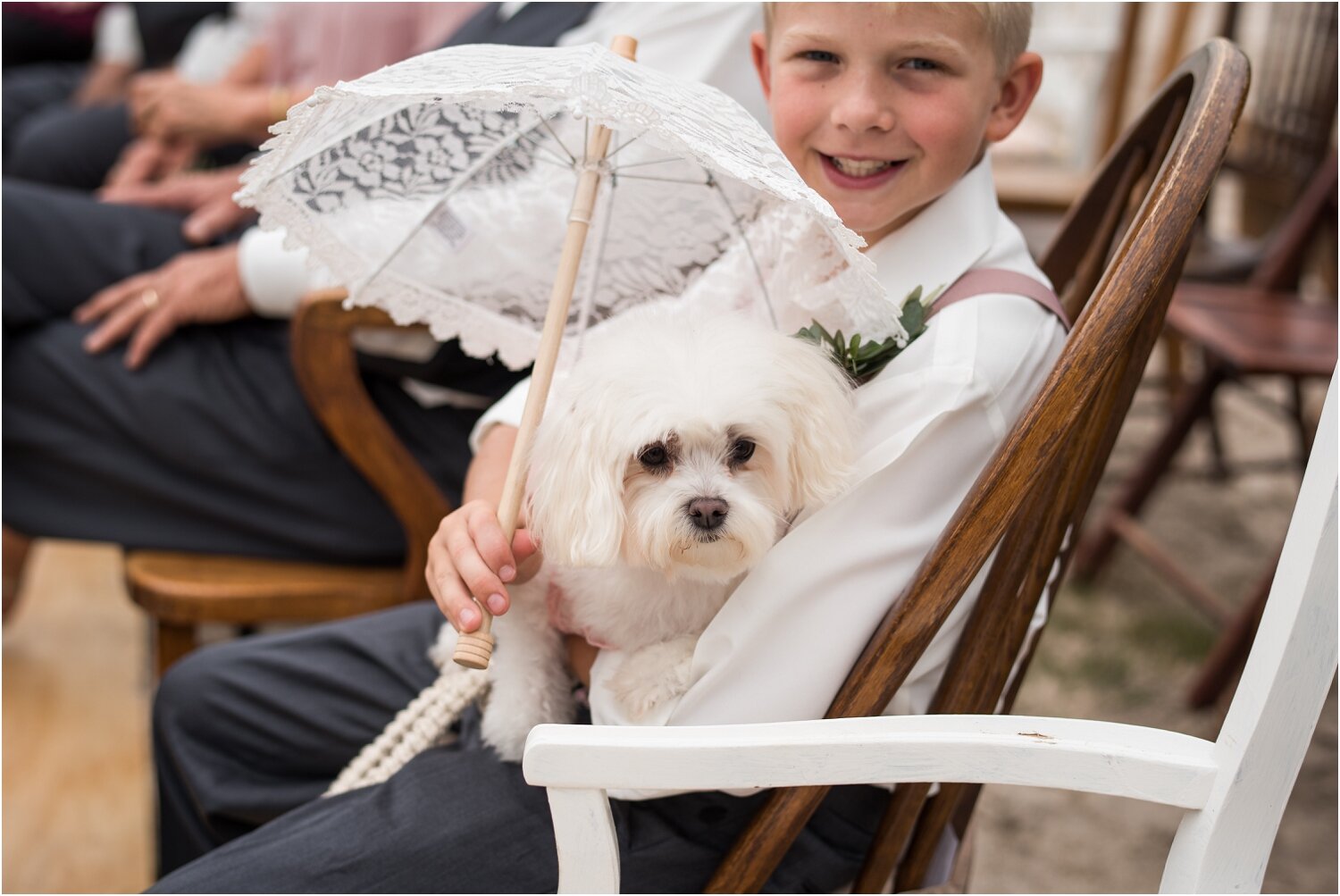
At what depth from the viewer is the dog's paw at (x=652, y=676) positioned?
0.98 m

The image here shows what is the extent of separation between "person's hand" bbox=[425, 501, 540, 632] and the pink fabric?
1553mm

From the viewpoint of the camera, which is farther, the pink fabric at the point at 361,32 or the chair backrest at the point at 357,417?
the pink fabric at the point at 361,32

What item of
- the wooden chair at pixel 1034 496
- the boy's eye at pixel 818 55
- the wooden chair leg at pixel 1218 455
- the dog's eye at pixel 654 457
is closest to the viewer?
the wooden chair at pixel 1034 496

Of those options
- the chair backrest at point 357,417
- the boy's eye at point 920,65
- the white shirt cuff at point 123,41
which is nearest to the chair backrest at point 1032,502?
the boy's eye at point 920,65

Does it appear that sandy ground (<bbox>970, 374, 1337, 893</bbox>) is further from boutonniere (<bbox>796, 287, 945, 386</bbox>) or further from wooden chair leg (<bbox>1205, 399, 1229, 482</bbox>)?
boutonniere (<bbox>796, 287, 945, 386</bbox>)

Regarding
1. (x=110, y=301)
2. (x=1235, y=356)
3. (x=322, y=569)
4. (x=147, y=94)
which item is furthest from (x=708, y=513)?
(x=147, y=94)

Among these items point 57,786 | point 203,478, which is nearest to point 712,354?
point 203,478

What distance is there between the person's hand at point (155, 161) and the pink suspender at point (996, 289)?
2024 millimetres

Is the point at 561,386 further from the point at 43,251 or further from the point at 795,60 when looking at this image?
the point at 43,251

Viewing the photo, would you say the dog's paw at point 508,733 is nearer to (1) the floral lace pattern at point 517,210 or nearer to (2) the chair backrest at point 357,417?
(1) the floral lace pattern at point 517,210

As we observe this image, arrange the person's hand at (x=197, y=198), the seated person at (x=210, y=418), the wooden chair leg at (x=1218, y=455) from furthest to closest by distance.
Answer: the wooden chair leg at (x=1218, y=455) → the person's hand at (x=197, y=198) → the seated person at (x=210, y=418)

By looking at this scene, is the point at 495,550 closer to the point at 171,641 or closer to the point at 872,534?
the point at 872,534

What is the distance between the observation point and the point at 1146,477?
108 inches

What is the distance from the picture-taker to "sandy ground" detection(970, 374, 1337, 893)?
190 cm
